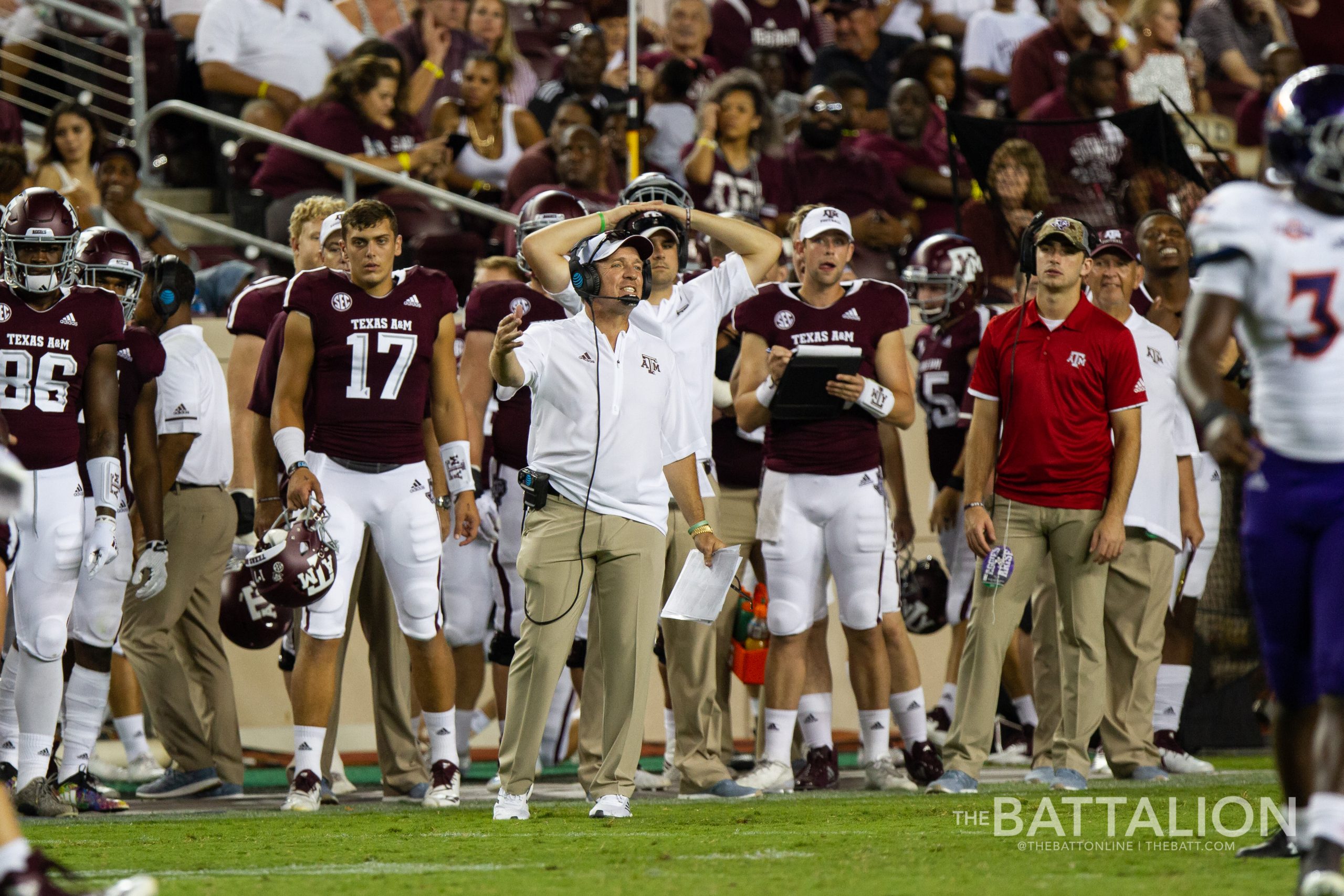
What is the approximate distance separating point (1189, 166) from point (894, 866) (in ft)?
20.1

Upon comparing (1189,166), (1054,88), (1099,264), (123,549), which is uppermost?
(1054,88)

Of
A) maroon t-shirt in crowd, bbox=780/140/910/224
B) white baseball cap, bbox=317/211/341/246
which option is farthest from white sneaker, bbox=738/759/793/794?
maroon t-shirt in crowd, bbox=780/140/910/224

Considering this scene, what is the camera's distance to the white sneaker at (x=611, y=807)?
600 cm

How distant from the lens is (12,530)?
643cm

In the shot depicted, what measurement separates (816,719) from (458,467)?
192cm

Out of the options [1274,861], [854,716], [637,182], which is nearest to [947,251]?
[637,182]

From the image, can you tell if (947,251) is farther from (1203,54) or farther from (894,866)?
(1203,54)

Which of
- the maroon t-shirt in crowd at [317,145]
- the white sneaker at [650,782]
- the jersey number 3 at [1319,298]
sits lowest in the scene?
the white sneaker at [650,782]

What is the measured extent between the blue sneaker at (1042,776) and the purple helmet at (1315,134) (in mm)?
3522

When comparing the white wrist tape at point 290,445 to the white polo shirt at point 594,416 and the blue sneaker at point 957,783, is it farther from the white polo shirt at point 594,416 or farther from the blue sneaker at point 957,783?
the blue sneaker at point 957,783

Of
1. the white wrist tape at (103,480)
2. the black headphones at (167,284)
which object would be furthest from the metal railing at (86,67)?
the white wrist tape at (103,480)

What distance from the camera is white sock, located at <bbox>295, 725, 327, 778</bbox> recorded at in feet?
21.9

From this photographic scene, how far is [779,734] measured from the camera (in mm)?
7312

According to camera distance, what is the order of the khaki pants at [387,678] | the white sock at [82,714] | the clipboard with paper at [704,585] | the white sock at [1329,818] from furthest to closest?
the khaki pants at [387,678] → the white sock at [82,714] → the clipboard with paper at [704,585] → the white sock at [1329,818]
